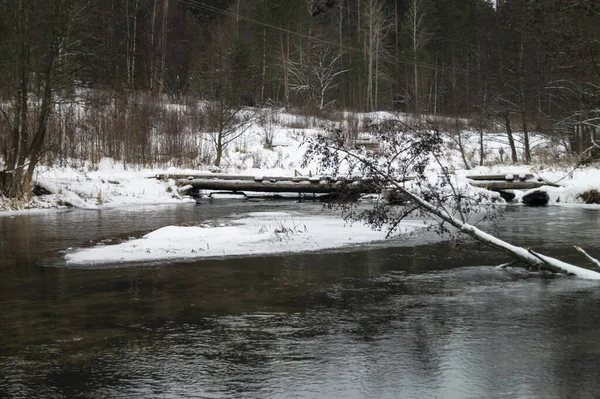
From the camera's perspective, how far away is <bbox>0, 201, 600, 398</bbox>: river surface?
459cm

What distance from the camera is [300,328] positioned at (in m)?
6.09

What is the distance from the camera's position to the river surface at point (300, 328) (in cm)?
459

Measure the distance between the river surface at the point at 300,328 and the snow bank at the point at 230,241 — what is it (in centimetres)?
66

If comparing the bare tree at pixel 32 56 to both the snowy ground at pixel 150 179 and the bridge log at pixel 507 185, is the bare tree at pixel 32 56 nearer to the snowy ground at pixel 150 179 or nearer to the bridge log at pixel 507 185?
the snowy ground at pixel 150 179

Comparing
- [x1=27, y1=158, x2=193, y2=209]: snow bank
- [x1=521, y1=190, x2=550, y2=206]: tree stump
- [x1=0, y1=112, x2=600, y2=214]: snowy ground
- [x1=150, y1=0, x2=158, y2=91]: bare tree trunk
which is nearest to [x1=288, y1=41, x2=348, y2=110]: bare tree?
[x1=150, y1=0, x2=158, y2=91]: bare tree trunk

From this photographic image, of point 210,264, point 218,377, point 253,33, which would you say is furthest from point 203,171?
point 253,33

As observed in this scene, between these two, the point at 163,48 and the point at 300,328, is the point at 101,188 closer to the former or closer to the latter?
the point at 300,328

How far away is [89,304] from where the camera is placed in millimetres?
7055

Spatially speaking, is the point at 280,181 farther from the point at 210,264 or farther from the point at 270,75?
the point at 270,75

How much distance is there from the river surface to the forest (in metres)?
8.99

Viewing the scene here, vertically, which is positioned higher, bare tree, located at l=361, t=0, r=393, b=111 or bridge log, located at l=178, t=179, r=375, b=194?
bare tree, located at l=361, t=0, r=393, b=111

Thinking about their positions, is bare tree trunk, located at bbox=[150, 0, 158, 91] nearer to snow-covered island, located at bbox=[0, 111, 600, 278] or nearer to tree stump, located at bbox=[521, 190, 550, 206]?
snow-covered island, located at bbox=[0, 111, 600, 278]

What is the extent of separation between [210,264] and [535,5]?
40.6ft

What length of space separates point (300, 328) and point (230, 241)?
5707 millimetres
